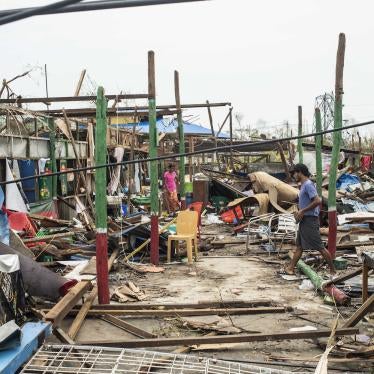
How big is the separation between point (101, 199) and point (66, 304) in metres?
1.64

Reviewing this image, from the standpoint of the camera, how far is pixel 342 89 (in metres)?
9.15

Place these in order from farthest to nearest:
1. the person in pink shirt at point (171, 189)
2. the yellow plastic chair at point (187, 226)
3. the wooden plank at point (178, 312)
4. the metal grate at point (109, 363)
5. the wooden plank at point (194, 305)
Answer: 1. the person in pink shirt at point (171, 189)
2. the yellow plastic chair at point (187, 226)
3. the wooden plank at point (194, 305)
4. the wooden plank at point (178, 312)
5. the metal grate at point (109, 363)

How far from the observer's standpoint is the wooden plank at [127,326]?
592cm

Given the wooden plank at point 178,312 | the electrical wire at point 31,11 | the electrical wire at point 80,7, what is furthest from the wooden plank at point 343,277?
the electrical wire at point 31,11

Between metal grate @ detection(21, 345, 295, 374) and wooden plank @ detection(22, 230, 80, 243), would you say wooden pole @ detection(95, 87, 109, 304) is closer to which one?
metal grate @ detection(21, 345, 295, 374)

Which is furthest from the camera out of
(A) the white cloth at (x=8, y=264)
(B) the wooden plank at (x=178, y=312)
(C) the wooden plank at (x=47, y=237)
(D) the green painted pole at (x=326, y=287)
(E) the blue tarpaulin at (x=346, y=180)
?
(E) the blue tarpaulin at (x=346, y=180)

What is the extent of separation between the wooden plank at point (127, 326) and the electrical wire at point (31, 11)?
4.40 meters

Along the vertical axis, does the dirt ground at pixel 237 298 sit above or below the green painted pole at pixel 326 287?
below

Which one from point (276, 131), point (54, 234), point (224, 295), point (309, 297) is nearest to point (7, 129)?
point (54, 234)

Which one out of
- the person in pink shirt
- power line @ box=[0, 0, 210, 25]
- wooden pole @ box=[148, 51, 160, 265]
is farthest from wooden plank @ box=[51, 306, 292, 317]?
the person in pink shirt

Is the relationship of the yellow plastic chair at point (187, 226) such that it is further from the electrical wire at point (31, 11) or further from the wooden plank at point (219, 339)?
the electrical wire at point (31, 11)

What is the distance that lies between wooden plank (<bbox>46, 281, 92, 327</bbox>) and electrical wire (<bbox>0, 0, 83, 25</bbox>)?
12.9 feet

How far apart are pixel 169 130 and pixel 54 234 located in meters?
12.3

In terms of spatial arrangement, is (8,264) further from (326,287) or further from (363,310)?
(326,287)
